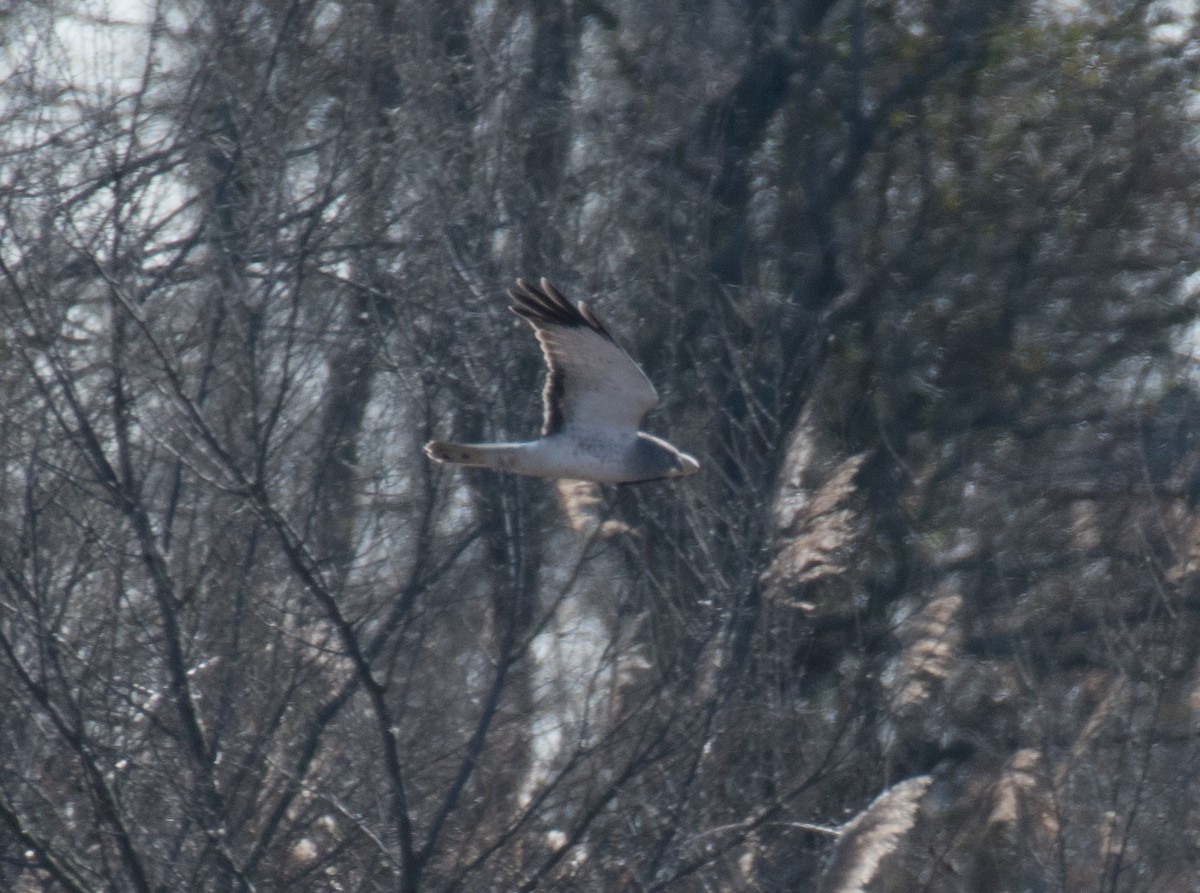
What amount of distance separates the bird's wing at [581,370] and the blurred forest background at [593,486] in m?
0.38

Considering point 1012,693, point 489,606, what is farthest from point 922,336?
point 489,606

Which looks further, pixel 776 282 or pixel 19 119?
pixel 776 282

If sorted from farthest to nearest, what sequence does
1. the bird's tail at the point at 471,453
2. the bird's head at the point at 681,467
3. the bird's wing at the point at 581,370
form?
the bird's head at the point at 681,467 → the bird's wing at the point at 581,370 → the bird's tail at the point at 471,453

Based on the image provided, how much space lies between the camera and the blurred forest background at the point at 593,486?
606 centimetres

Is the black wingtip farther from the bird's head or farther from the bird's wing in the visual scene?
the bird's head

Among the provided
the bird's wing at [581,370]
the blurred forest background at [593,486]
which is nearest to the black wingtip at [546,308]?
the bird's wing at [581,370]

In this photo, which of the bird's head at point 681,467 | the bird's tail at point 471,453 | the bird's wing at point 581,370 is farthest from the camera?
the bird's head at point 681,467

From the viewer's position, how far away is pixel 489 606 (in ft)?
24.8

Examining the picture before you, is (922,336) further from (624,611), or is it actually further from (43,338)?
(43,338)

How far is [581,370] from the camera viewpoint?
6.05 m

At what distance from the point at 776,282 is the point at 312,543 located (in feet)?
14.3

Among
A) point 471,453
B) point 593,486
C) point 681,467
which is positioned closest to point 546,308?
point 471,453

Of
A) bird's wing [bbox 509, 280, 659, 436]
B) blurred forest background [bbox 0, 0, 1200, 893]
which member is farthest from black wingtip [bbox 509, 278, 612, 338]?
blurred forest background [bbox 0, 0, 1200, 893]

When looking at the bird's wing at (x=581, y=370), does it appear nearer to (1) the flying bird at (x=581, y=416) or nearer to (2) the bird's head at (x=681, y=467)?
(1) the flying bird at (x=581, y=416)
